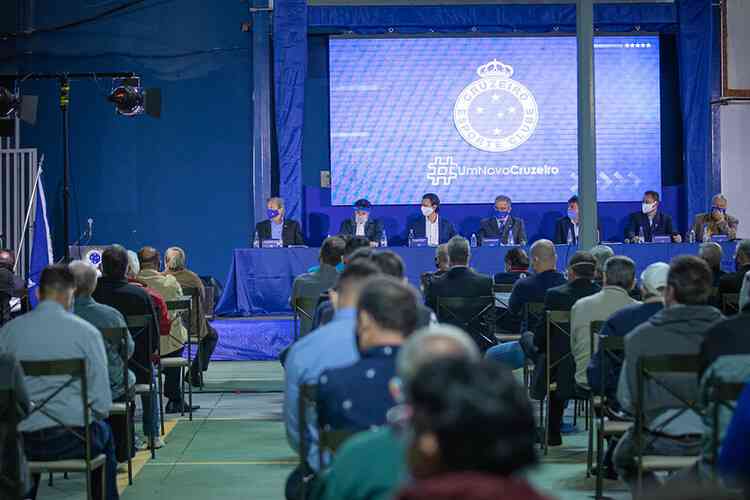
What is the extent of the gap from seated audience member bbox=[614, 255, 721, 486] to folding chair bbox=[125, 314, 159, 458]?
9.54 feet

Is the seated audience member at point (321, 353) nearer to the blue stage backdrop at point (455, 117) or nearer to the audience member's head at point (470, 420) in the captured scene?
the audience member's head at point (470, 420)

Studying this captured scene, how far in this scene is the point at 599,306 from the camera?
246 inches

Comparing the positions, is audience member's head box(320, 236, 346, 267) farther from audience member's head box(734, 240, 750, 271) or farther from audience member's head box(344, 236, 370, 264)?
audience member's head box(734, 240, 750, 271)

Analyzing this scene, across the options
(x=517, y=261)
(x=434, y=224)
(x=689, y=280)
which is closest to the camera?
(x=689, y=280)

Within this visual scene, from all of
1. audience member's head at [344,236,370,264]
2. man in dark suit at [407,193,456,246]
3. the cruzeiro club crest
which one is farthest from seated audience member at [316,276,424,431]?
the cruzeiro club crest

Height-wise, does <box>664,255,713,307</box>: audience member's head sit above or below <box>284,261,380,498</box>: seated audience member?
above

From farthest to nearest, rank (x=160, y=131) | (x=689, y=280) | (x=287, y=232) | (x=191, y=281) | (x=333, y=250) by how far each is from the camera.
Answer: (x=160, y=131) → (x=287, y=232) → (x=191, y=281) → (x=333, y=250) → (x=689, y=280)

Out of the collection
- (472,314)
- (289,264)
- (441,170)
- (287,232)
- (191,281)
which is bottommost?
(472,314)

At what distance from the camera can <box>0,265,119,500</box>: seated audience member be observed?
491cm

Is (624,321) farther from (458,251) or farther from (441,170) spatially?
(441,170)

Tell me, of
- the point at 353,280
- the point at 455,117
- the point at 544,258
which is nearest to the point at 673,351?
the point at 353,280

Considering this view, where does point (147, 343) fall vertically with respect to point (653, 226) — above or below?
below

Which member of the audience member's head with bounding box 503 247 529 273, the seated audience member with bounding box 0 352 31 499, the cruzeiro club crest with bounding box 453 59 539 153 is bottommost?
the seated audience member with bounding box 0 352 31 499

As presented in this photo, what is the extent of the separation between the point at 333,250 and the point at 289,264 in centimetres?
433
